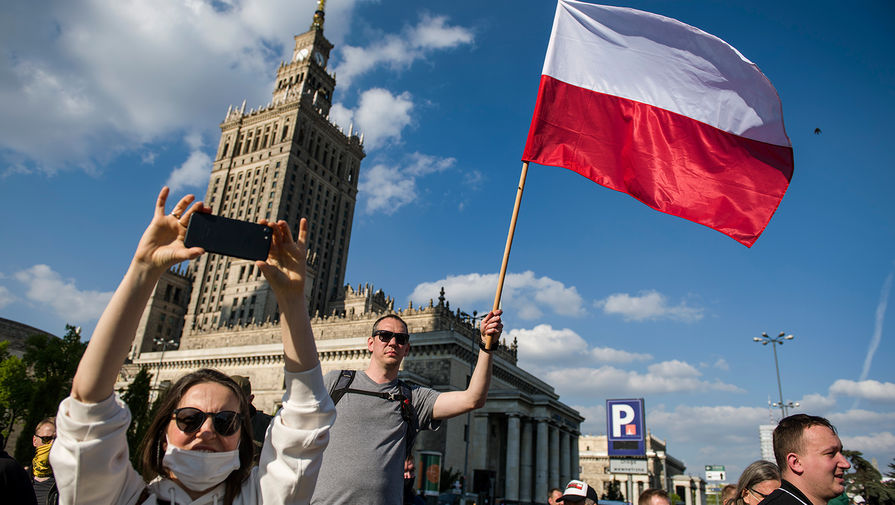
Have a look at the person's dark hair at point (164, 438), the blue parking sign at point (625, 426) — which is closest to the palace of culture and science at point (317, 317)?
the blue parking sign at point (625, 426)

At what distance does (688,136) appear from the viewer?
713 centimetres

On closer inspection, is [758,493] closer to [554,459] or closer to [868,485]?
[868,485]

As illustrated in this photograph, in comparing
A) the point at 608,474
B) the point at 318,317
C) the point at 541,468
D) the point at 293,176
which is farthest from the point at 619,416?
the point at 608,474

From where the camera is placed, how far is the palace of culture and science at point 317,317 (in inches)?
1906

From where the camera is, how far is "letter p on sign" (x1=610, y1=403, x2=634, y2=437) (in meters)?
25.8

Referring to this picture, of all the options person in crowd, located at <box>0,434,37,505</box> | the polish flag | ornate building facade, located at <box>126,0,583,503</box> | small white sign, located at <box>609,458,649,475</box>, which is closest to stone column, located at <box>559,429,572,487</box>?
ornate building facade, located at <box>126,0,583,503</box>

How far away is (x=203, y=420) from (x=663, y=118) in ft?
21.8

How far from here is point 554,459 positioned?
51.9 metres

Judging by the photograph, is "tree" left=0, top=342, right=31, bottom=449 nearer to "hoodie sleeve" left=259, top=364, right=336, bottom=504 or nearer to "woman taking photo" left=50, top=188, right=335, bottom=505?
"woman taking photo" left=50, top=188, right=335, bottom=505

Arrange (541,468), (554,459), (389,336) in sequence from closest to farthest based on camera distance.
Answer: (389,336)
(541,468)
(554,459)

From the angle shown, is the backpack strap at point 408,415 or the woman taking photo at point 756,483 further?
the woman taking photo at point 756,483

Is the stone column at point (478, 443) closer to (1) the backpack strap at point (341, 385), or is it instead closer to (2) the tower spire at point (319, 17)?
(1) the backpack strap at point (341, 385)

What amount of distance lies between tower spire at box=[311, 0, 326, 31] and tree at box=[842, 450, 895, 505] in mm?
105498

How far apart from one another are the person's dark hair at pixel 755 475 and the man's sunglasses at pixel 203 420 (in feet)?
16.1
